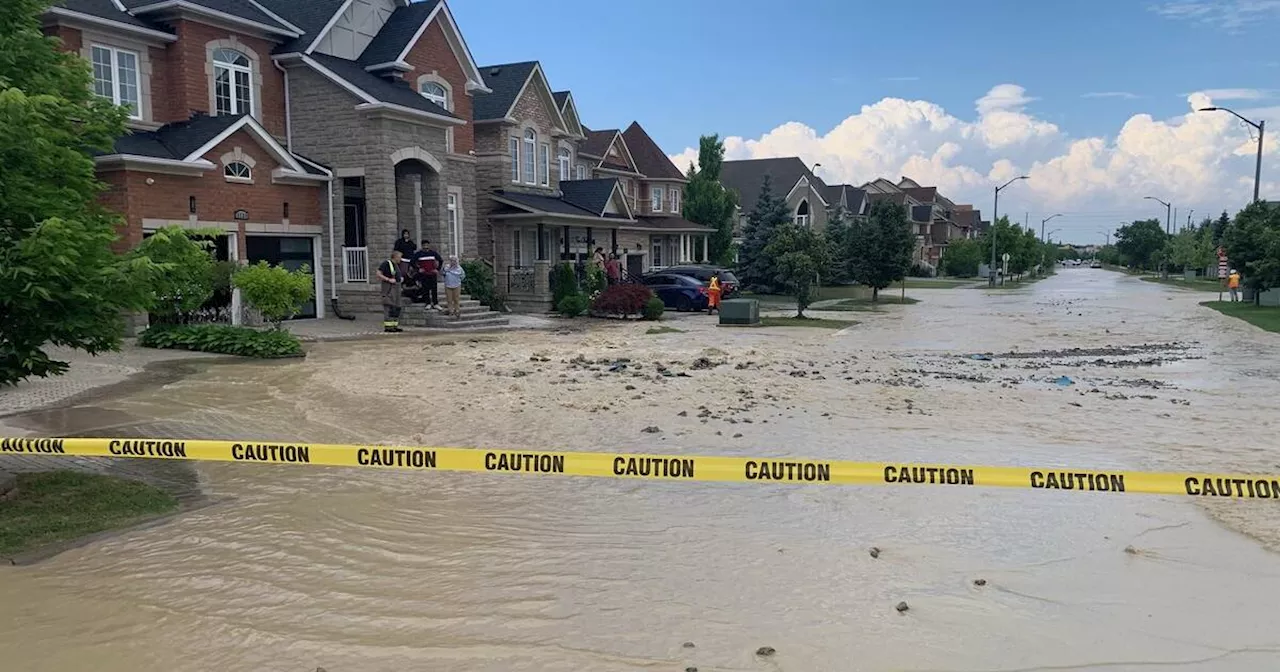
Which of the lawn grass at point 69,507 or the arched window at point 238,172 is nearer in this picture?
the lawn grass at point 69,507

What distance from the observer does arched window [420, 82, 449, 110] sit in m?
27.9

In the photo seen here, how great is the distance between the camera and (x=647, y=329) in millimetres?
24641

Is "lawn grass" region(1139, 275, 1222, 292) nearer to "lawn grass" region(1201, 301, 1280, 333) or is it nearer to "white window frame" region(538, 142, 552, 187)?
"lawn grass" region(1201, 301, 1280, 333)

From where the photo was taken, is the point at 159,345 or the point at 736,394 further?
the point at 159,345

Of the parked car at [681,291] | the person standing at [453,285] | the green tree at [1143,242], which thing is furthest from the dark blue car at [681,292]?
the green tree at [1143,242]

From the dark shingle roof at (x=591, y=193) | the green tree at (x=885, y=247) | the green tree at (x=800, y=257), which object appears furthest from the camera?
the green tree at (x=885, y=247)

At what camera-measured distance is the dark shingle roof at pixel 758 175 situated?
236 feet

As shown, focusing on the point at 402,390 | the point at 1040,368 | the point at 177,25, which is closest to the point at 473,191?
the point at 177,25

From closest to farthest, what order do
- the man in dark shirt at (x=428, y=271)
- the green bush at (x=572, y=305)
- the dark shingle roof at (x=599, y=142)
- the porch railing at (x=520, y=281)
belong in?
the man in dark shirt at (x=428, y=271), the green bush at (x=572, y=305), the porch railing at (x=520, y=281), the dark shingle roof at (x=599, y=142)

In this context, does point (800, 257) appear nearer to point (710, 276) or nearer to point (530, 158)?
point (710, 276)

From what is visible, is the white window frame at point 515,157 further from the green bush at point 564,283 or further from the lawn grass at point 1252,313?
the lawn grass at point 1252,313

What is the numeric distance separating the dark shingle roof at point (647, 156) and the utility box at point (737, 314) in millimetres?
23753

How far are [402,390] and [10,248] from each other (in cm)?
737

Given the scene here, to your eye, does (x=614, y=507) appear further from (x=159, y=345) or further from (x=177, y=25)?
(x=177, y=25)
